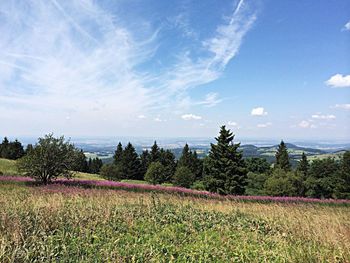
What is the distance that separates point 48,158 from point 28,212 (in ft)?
60.5

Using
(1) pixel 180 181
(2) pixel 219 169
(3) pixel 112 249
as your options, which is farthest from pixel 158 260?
(1) pixel 180 181

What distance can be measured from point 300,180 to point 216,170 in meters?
25.8

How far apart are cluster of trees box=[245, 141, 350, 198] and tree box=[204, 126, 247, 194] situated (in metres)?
4.82

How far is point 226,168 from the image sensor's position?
140ft

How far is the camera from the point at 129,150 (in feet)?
280

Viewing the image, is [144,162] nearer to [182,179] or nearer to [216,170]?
[182,179]

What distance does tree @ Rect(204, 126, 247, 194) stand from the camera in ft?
138

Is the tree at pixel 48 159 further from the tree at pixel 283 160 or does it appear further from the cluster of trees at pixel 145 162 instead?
the tree at pixel 283 160

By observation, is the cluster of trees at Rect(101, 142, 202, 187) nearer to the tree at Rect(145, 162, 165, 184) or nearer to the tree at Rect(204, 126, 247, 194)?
the tree at Rect(145, 162, 165, 184)

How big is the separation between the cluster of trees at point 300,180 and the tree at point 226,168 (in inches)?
190

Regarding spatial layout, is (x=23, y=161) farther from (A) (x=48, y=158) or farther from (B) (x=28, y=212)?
(B) (x=28, y=212)

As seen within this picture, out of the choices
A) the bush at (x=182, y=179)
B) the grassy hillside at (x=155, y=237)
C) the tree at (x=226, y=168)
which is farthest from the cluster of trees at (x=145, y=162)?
the grassy hillside at (x=155, y=237)

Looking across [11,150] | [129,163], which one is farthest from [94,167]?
[11,150]

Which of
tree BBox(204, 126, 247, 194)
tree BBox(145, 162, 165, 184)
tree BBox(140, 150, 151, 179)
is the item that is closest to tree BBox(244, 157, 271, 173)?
tree BBox(140, 150, 151, 179)
